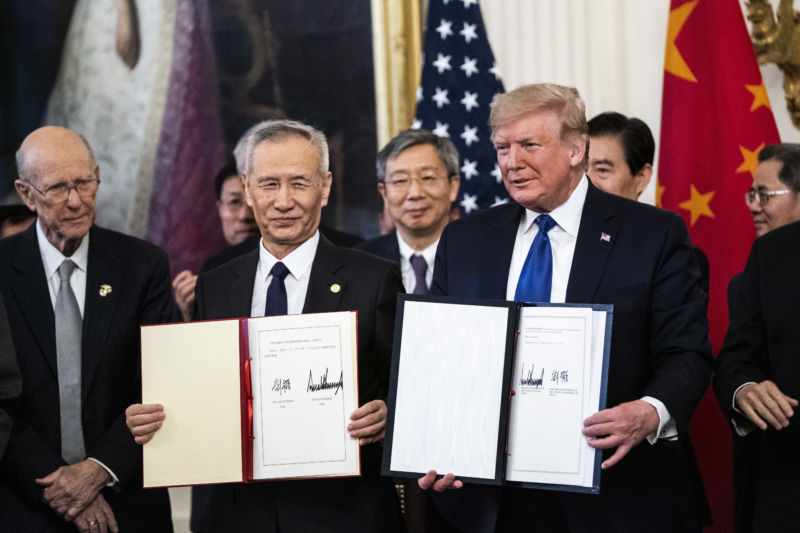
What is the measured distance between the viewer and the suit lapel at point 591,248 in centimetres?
270

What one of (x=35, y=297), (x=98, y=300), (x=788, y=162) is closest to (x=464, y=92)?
(x=788, y=162)

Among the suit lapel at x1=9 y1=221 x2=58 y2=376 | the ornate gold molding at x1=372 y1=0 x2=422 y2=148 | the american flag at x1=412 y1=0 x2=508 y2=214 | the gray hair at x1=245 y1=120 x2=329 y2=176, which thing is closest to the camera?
the gray hair at x1=245 y1=120 x2=329 y2=176

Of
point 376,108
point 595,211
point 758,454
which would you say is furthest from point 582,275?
point 376,108

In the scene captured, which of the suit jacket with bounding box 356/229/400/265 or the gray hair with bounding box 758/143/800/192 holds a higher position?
the gray hair with bounding box 758/143/800/192

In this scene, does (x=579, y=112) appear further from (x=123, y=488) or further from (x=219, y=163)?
(x=219, y=163)

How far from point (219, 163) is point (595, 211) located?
315 centimetres

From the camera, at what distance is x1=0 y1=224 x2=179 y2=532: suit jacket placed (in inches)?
125

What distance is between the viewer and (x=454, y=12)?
546 centimetres

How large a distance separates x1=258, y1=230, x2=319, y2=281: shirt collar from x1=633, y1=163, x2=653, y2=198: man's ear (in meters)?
1.87

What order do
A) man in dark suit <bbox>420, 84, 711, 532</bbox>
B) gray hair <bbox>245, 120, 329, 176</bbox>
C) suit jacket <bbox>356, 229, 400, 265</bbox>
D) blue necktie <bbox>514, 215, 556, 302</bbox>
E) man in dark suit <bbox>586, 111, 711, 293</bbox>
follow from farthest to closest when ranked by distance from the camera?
suit jacket <bbox>356, 229, 400, 265</bbox>, man in dark suit <bbox>586, 111, 711, 293</bbox>, gray hair <bbox>245, 120, 329, 176</bbox>, blue necktie <bbox>514, 215, 556, 302</bbox>, man in dark suit <bbox>420, 84, 711, 532</bbox>

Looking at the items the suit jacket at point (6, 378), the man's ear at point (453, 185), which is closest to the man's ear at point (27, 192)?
the suit jacket at point (6, 378)

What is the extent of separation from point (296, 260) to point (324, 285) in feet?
0.44

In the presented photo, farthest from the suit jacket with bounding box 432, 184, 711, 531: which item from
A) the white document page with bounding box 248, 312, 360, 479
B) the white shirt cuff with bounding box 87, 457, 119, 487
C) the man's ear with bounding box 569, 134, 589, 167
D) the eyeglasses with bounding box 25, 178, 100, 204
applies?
the eyeglasses with bounding box 25, 178, 100, 204

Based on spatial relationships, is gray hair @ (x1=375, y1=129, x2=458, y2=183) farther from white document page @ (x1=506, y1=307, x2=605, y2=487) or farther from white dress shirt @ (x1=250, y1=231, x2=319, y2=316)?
white document page @ (x1=506, y1=307, x2=605, y2=487)
